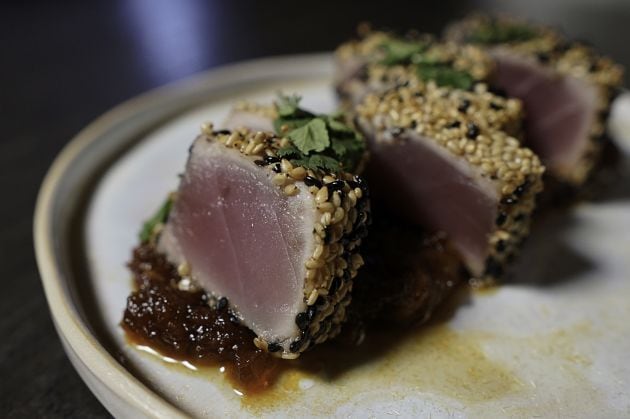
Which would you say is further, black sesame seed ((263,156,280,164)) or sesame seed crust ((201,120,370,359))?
black sesame seed ((263,156,280,164))

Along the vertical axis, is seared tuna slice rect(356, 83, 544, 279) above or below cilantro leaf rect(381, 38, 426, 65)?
below

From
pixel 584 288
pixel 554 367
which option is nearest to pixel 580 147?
pixel 584 288

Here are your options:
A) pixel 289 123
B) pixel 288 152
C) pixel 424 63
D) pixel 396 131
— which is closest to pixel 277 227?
pixel 288 152

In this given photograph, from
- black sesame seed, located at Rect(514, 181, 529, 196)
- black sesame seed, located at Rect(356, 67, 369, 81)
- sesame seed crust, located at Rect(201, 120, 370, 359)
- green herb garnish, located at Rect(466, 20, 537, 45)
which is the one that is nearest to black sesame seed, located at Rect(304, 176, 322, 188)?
sesame seed crust, located at Rect(201, 120, 370, 359)

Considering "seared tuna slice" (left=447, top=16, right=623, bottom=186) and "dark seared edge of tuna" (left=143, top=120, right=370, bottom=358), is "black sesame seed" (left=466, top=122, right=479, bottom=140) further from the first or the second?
"seared tuna slice" (left=447, top=16, right=623, bottom=186)

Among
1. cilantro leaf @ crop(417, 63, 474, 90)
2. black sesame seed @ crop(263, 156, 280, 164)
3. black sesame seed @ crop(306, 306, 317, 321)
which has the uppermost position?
black sesame seed @ crop(263, 156, 280, 164)

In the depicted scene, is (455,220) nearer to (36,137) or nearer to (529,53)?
(529,53)

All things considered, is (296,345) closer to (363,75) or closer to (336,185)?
(336,185)

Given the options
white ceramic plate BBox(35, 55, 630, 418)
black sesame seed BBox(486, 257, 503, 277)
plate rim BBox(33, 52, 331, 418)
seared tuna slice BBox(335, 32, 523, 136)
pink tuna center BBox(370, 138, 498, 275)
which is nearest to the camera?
plate rim BBox(33, 52, 331, 418)
